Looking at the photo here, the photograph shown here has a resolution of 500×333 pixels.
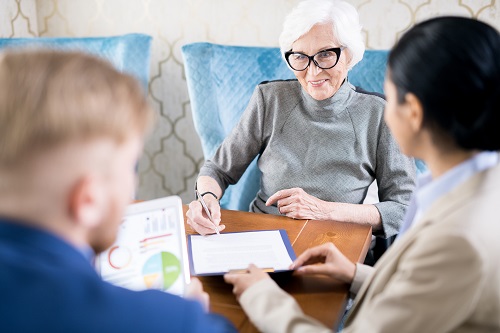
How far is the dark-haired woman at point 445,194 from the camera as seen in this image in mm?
692

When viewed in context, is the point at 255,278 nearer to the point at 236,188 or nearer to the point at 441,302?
the point at 441,302

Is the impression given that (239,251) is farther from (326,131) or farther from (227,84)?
(227,84)

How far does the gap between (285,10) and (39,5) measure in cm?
118

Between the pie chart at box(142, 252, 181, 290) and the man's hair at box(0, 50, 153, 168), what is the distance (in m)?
0.44

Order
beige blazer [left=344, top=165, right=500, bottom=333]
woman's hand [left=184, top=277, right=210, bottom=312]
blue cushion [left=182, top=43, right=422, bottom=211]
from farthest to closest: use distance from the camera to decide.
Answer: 1. blue cushion [left=182, top=43, right=422, bottom=211]
2. woman's hand [left=184, top=277, right=210, bottom=312]
3. beige blazer [left=344, top=165, right=500, bottom=333]

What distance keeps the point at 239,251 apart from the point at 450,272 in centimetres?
52

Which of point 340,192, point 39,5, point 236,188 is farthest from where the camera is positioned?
point 39,5

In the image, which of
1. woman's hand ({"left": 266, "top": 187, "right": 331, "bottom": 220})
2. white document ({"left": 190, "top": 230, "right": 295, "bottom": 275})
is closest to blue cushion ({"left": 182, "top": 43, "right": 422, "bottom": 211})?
woman's hand ({"left": 266, "top": 187, "right": 331, "bottom": 220})

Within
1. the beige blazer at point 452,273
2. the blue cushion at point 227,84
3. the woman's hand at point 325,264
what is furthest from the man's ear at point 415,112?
the blue cushion at point 227,84

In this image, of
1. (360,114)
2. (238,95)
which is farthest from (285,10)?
(360,114)

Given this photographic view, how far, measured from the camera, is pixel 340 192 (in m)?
1.56

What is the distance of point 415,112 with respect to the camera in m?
0.79

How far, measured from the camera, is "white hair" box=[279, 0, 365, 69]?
59.9 inches

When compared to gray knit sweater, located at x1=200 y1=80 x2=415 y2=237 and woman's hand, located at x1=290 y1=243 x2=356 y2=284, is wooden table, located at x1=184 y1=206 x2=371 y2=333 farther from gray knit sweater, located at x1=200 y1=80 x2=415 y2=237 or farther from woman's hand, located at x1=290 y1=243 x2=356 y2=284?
gray knit sweater, located at x1=200 y1=80 x2=415 y2=237
